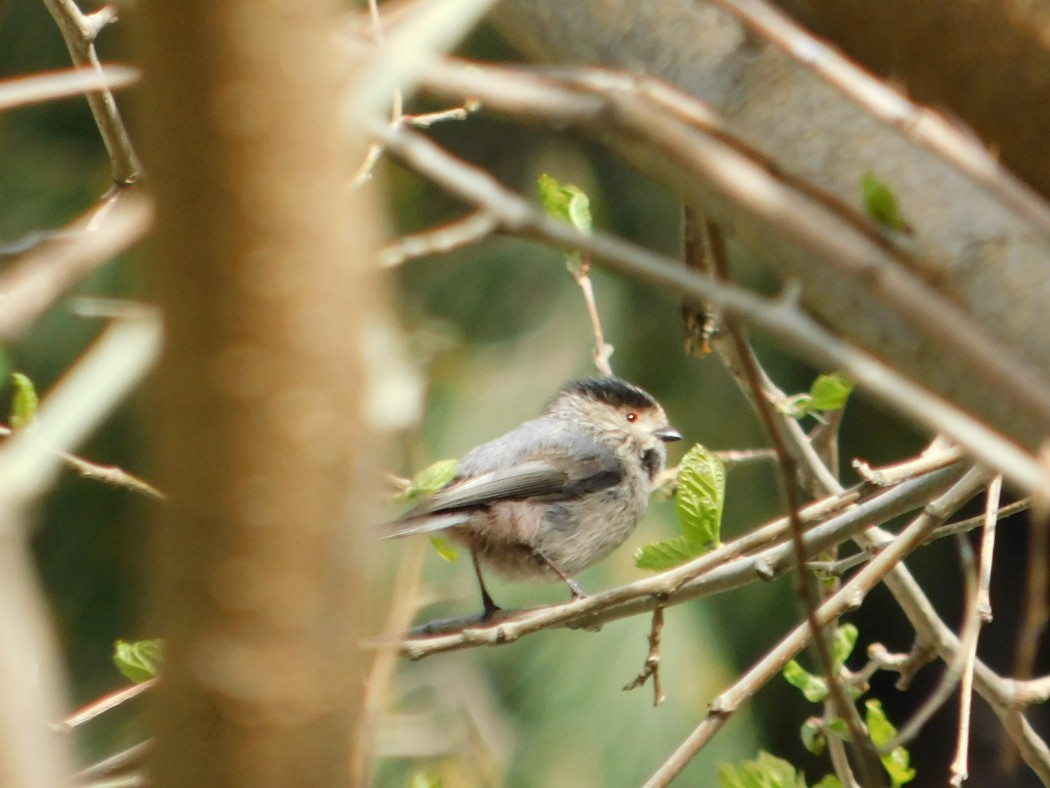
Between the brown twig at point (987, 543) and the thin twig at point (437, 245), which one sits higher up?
the thin twig at point (437, 245)

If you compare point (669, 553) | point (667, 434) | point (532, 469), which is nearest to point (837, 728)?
point (669, 553)

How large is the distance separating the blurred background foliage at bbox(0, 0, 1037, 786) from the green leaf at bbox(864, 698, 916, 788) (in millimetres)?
1585

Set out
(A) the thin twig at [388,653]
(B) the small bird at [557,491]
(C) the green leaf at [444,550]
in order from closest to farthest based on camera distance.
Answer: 1. (A) the thin twig at [388,653]
2. (C) the green leaf at [444,550]
3. (B) the small bird at [557,491]

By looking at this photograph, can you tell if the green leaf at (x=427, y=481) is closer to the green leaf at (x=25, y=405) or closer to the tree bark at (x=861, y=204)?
the green leaf at (x=25, y=405)

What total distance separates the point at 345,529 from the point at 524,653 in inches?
142

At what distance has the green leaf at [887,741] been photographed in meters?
2.00

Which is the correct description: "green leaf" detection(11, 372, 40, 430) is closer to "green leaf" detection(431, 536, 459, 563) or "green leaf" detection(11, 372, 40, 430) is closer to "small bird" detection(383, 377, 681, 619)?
"green leaf" detection(431, 536, 459, 563)

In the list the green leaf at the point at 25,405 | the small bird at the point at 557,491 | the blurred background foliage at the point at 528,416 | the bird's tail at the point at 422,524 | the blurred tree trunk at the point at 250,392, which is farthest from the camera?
the blurred background foliage at the point at 528,416

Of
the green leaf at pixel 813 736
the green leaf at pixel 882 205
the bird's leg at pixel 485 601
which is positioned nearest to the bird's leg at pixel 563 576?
the bird's leg at pixel 485 601

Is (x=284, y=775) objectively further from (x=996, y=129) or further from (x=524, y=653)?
(x=524, y=653)

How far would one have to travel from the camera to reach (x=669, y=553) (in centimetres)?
203

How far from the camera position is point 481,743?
167 centimetres

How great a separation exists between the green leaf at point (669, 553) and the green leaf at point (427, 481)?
1.13 feet

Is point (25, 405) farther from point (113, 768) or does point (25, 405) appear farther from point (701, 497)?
point (701, 497)
